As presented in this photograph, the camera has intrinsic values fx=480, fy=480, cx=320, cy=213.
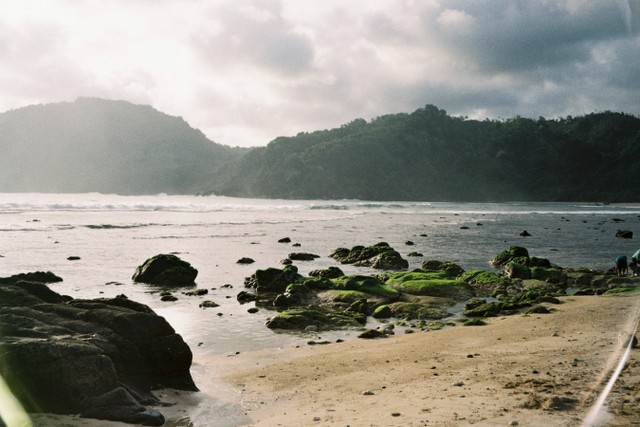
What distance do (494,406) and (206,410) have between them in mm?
4500

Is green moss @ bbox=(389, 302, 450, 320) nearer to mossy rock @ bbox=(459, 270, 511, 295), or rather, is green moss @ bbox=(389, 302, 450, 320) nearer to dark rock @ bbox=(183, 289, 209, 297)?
mossy rock @ bbox=(459, 270, 511, 295)

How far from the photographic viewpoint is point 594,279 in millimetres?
→ 21625

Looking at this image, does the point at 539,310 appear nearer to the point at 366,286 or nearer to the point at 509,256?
the point at 366,286

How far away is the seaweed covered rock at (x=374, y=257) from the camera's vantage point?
2667 centimetres

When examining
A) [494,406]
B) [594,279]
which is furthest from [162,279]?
[594,279]

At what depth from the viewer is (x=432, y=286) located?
19.1 metres

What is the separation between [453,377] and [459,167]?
184m

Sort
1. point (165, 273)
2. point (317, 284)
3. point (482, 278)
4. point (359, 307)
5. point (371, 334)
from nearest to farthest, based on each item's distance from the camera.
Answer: point (371, 334) → point (359, 307) → point (317, 284) → point (165, 273) → point (482, 278)

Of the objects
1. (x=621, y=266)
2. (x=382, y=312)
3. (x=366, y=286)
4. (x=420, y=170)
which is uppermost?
(x=420, y=170)

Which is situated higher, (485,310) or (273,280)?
(273,280)

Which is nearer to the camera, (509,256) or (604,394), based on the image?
(604,394)

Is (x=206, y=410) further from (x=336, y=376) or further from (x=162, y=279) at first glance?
(x=162, y=279)

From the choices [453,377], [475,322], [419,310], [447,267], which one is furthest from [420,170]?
[453,377]

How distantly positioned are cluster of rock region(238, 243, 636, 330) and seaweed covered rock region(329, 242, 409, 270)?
227 cm
